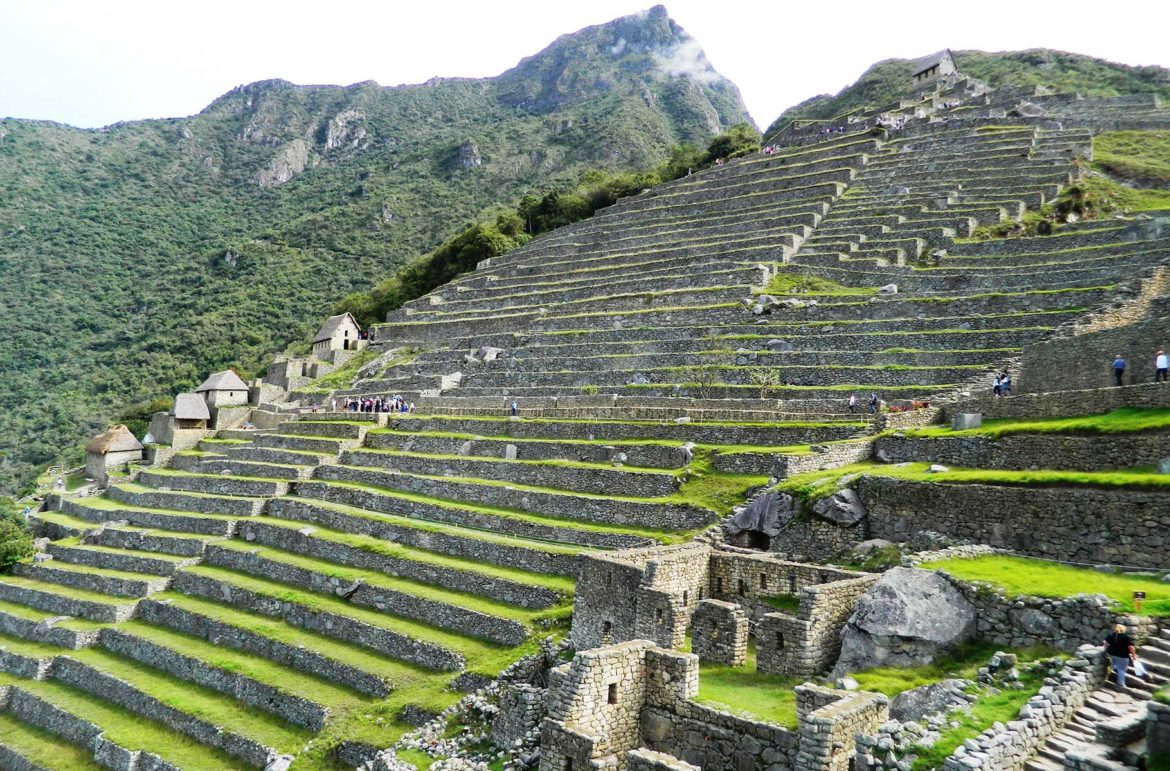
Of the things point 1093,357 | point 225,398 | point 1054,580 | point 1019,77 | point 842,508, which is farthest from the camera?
point 1019,77

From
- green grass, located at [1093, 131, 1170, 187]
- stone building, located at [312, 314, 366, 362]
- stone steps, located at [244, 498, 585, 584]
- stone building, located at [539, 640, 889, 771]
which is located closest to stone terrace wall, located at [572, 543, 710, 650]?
stone building, located at [539, 640, 889, 771]

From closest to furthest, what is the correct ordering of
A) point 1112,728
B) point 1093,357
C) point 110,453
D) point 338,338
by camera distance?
point 1112,728, point 1093,357, point 110,453, point 338,338

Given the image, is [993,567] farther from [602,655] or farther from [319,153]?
[319,153]

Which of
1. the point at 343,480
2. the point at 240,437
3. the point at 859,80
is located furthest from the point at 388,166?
the point at 343,480

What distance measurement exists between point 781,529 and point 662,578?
297cm

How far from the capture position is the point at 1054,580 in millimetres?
9500

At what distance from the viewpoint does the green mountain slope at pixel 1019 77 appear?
5902cm

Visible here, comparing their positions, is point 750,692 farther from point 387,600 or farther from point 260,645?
point 260,645

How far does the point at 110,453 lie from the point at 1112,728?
40.2 m

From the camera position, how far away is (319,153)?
395 ft

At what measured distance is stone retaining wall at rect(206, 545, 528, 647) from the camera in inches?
624

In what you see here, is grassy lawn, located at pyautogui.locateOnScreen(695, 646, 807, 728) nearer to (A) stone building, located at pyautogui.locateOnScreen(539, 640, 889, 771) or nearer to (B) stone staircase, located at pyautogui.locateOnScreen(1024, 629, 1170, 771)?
(A) stone building, located at pyautogui.locateOnScreen(539, 640, 889, 771)

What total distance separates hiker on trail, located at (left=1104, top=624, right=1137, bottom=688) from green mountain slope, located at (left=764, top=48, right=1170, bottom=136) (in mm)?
59623

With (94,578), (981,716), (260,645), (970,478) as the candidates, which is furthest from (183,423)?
(981,716)
